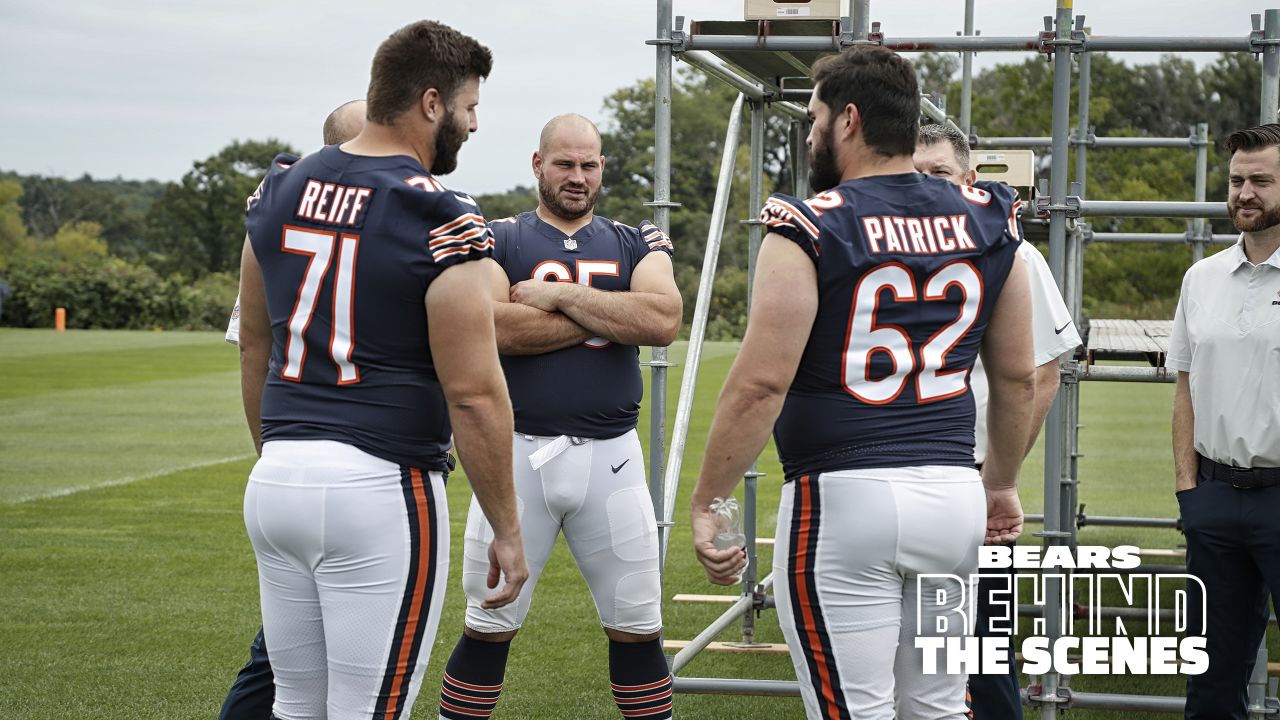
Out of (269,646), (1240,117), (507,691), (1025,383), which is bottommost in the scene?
(507,691)

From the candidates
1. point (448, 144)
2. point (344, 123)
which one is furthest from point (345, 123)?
point (448, 144)

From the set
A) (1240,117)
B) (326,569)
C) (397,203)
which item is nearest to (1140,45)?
(397,203)

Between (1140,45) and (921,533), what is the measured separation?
10.2ft

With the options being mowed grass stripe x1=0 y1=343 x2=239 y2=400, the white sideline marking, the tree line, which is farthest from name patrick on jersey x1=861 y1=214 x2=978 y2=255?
mowed grass stripe x1=0 y1=343 x2=239 y2=400

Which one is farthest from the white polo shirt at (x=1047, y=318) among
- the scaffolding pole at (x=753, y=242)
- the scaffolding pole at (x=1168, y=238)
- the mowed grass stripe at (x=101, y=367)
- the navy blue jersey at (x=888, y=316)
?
the mowed grass stripe at (x=101, y=367)

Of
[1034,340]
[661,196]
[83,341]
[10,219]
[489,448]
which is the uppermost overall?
[10,219]

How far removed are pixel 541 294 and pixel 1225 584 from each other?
101 inches

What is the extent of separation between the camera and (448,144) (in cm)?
313

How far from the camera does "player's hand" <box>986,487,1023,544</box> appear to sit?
3.64 meters

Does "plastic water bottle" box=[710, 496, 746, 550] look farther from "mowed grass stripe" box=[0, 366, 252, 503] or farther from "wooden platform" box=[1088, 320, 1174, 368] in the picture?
"mowed grass stripe" box=[0, 366, 252, 503]

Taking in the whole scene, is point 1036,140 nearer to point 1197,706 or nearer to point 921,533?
point 1197,706

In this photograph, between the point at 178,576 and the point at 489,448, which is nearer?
the point at 489,448

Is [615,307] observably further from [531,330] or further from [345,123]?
[345,123]

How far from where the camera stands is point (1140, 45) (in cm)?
523
